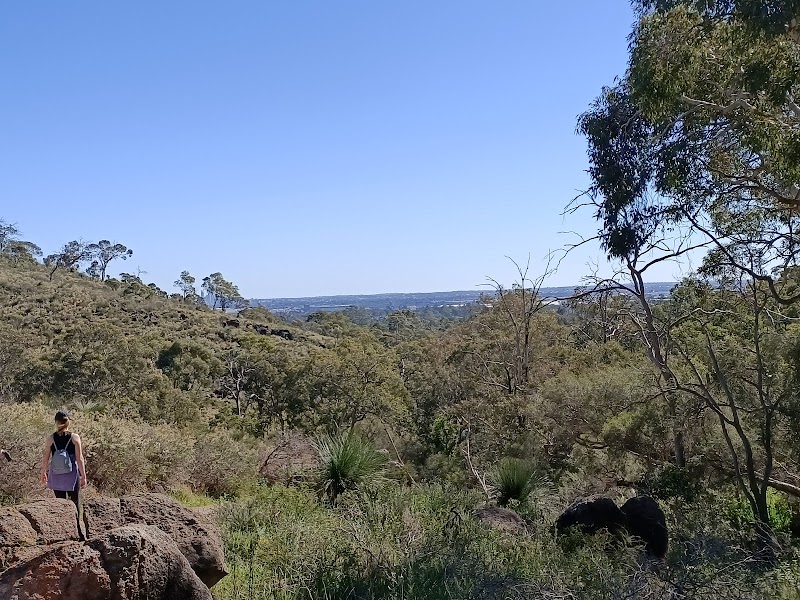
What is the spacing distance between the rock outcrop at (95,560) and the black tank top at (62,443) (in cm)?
178

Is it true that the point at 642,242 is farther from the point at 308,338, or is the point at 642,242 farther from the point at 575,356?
the point at 308,338

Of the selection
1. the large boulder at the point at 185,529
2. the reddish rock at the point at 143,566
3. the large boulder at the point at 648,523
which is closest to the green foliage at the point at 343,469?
the large boulder at the point at 648,523

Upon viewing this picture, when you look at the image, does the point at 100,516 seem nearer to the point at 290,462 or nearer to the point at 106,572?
the point at 106,572

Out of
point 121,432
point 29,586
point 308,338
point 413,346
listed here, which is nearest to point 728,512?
point 121,432

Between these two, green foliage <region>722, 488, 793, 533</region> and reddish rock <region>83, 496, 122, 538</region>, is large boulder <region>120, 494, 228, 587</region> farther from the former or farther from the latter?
green foliage <region>722, 488, 793, 533</region>

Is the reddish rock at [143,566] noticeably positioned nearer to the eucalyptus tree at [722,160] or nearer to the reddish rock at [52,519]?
the reddish rock at [52,519]

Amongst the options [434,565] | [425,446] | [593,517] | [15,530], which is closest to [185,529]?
[15,530]

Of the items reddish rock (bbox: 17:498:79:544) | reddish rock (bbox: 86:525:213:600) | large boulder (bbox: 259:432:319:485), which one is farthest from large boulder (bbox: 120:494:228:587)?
large boulder (bbox: 259:432:319:485)

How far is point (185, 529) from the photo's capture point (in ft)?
14.5

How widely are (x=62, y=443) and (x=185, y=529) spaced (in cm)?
241

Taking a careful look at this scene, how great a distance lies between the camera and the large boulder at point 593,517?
26.2 ft

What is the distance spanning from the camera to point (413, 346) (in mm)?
32188

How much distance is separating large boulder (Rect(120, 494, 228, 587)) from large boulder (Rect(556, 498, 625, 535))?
4.94 metres

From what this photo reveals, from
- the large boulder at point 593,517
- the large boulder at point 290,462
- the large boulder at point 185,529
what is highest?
the large boulder at point 185,529
